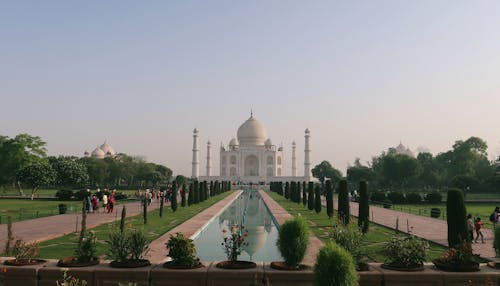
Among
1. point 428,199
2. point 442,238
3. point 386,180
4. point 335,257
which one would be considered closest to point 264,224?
point 442,238

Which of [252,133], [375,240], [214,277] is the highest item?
[252,133]

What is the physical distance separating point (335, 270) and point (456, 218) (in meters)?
6.01

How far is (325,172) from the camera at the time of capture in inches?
2896

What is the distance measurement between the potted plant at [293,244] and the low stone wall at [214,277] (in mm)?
314

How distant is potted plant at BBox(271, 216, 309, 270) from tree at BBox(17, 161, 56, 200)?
89.0 ft

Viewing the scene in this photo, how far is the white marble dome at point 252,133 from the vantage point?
244 ft

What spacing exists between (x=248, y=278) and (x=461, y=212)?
599cm

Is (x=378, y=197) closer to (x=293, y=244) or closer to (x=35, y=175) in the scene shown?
(x=35, y=175)

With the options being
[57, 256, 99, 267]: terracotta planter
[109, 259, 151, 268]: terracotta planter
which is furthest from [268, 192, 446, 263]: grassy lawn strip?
[57, 256, 99, 267]: terracotta planter

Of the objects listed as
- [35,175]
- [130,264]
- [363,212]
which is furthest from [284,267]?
[35,175]

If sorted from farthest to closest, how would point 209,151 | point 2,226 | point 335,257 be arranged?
point 209,151, point 2,226, point 335,257

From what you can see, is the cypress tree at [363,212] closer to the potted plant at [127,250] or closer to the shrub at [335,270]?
the potted plant at [127,250]

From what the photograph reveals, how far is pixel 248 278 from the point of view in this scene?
209 inches

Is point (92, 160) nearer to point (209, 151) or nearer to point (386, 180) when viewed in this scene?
point (209, 151)
